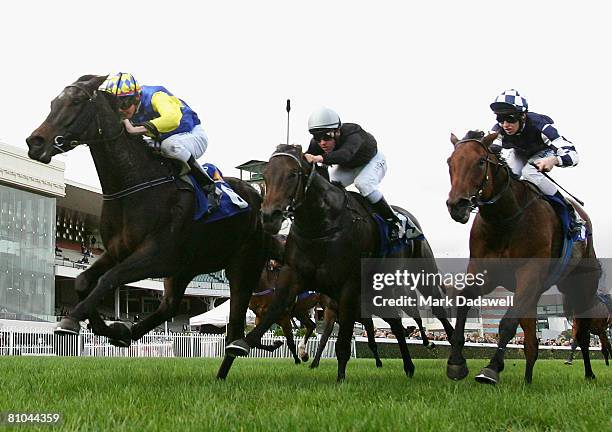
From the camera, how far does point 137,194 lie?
6.17m

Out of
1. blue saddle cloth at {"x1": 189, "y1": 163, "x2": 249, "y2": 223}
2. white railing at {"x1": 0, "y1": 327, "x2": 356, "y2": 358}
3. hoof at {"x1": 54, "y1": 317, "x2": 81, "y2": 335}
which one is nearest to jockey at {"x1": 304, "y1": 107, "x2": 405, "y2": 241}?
blue saddle cloth at {"x1": 189, "y1": 163, "x2": 249, "y2": 223}

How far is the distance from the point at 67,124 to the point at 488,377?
13.2 ft

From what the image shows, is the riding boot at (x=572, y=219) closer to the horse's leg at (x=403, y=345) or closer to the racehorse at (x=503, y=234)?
the racehorse at (x=503, y=234)

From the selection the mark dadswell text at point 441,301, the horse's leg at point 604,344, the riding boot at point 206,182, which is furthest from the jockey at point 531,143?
the horse's leg at point 604,344

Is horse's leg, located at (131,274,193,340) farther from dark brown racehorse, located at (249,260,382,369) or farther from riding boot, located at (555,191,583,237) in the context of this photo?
dark brown racehorse, located at (249,260,382,369)

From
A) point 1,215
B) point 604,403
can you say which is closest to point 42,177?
point 1,215

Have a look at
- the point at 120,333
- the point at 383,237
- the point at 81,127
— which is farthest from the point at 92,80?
the point at 383,237

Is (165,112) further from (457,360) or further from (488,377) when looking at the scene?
(488,377)

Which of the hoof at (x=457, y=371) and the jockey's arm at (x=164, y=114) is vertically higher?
the jockey's arm at (x=164, y=114)

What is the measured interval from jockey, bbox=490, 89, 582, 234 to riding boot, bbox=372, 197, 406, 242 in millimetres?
1356

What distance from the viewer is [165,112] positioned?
6438 mm

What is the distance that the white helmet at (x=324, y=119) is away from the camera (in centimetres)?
764

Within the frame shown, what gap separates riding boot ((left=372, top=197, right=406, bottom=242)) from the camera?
802 cm

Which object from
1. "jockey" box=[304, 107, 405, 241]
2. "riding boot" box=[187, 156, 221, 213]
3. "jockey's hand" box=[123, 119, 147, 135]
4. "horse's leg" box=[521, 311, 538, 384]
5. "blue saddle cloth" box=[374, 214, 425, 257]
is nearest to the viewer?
"jockey's hand" box=[123, 119, 147, 135]
